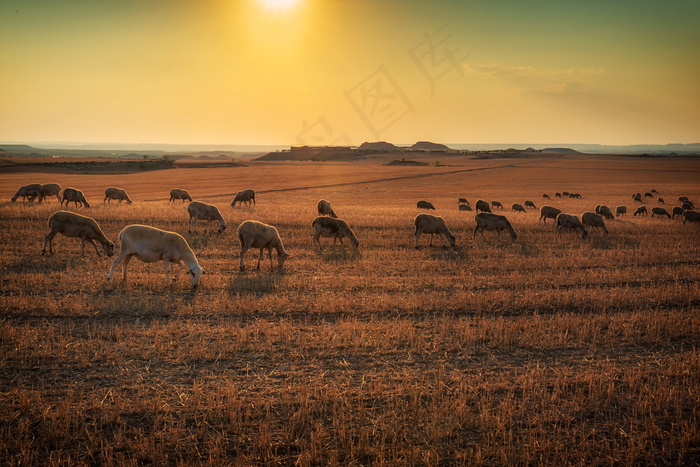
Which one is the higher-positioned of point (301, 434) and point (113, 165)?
point (113, 165)

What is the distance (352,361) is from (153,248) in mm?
7950

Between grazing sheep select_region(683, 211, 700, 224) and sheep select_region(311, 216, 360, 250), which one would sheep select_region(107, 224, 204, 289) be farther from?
grazing sheep select_region(683, 211, 700, 224)

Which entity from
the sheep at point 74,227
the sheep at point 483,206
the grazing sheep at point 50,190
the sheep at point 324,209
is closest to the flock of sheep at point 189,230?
the sheep at point 74,227

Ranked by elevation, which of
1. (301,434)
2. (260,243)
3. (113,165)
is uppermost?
(113,165)

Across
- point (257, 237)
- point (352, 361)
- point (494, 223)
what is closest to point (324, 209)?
point (494, 223)

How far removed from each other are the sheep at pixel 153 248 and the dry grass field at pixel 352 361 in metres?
0.73

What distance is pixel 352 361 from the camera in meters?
8.96

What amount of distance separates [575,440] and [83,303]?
11.7 metres

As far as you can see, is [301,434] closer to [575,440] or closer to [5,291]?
[575,440]

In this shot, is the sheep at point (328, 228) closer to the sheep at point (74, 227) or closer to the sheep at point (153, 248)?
the sheep at point (153, 248)

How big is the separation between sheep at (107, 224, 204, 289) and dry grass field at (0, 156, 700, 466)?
2.41 ft

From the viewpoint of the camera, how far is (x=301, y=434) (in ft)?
21.4

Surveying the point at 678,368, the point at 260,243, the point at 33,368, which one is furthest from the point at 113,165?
the point at 678,368

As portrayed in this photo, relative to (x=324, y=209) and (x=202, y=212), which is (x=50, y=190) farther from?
(x=324, y=209)
